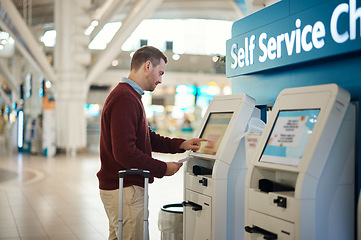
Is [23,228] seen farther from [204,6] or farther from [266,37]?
[204,6]

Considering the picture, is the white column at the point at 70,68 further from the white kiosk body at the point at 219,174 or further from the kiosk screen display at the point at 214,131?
the white kiosk body at the point at 219,174

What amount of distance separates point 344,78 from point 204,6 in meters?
17.9

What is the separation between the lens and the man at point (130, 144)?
2.59 metres

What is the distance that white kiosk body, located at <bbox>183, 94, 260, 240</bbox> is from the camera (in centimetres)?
279

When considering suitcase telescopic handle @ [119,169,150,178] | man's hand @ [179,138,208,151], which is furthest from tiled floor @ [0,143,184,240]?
suitcase telescopic handle @ [119,169,150,178]

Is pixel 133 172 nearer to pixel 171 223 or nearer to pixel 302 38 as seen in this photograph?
pixel 171 223

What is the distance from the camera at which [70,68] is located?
15.0 metres

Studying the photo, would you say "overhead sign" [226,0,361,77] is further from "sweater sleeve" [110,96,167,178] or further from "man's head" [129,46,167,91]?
"sweater sleeve" [110,96,167,178]

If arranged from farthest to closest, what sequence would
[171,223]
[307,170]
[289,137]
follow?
[171,223] < [289,137] < [307,170]

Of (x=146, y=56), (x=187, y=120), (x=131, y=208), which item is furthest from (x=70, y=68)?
(x=131, y=208)

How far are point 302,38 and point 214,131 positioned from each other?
2.75 ft

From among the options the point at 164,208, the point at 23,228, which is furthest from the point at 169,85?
the point at 164,208

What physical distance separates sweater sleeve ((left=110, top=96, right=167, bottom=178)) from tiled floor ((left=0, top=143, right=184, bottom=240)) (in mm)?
2472

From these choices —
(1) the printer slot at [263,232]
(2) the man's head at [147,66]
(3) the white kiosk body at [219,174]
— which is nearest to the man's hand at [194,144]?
(3) the white kiosk body at [219,174]
